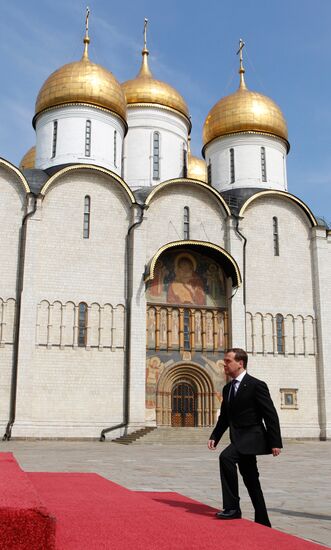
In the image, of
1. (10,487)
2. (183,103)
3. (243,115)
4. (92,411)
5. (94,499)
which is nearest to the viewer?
(10,487)

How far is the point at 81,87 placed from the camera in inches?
830

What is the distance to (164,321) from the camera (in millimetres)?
19375

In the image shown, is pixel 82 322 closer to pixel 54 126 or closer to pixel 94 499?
pixel 54 126

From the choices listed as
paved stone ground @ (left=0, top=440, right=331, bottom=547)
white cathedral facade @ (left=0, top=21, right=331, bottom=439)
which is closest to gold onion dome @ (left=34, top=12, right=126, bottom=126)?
white cathedral facade @ (left=0, top=21, right=331, bottom=439)

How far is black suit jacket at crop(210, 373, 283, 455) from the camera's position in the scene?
165 inches

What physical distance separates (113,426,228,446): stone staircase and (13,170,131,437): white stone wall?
1094 mm

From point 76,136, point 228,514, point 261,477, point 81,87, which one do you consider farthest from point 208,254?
point 228,514

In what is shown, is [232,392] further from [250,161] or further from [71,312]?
[250,161]

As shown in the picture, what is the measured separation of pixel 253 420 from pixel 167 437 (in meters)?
13.4

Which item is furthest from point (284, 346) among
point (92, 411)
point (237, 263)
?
point (92, 411)

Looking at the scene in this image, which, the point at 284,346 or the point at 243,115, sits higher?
the point at 243,115

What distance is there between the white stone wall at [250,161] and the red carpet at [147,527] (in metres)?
19.4

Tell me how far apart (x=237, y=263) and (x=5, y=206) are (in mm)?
7819

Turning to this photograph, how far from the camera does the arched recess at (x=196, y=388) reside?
1898 cm
